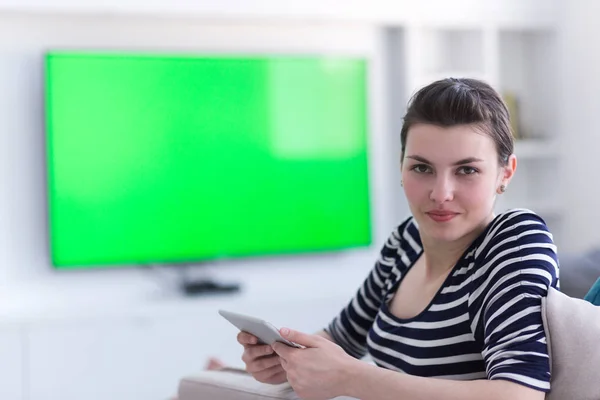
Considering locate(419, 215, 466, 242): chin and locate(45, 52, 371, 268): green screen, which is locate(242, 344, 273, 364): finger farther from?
locate(45, 52, 371, 268): green screen

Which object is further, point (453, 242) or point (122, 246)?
point (122, 246)

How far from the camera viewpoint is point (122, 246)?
13.3ft

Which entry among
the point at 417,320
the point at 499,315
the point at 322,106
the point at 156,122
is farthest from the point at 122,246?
the point at 499,315

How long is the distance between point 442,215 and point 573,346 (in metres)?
0.36

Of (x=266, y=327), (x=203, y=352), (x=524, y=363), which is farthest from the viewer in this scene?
(x=203, y=352)

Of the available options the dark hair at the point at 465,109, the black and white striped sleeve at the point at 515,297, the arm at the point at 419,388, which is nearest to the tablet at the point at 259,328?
the arm at the point at 419,388

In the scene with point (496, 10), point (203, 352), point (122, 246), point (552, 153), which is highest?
point (496, 10)

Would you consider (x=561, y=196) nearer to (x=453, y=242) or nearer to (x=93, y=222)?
(x=93, y=222)

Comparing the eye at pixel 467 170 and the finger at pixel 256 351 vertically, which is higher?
the eye at pixel 467 170

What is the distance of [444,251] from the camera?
1.71 meters

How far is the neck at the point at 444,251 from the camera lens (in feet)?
5.43

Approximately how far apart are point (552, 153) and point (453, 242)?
10.6 ft

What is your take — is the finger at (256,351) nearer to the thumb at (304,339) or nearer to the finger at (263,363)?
the finger at (263,363)

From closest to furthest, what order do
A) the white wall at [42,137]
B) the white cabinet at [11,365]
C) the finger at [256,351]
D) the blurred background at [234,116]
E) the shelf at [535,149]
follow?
the finger at [256,351], the white cabinet at [11,365], the blurred background at [234,116], the white wall at [42,137], the shelf at [535,149]
